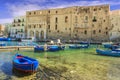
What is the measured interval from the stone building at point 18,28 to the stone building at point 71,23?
284cm

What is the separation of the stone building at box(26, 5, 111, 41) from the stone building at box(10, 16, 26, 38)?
2837mm

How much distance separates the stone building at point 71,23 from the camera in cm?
5041

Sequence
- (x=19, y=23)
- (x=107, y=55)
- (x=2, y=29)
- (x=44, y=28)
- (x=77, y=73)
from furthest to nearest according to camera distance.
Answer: (x=2, y=29) < (x=19, y=23) < (x=44, y=28) < (x=107, y=55) < (x=77, y=73)

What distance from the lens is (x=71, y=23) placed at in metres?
54.4

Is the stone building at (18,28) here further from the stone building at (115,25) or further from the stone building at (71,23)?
the stone building at (115,25)

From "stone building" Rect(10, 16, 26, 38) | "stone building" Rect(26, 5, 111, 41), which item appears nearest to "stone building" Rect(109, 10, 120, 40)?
"stone building" Rect(26, 5, 111, 41)

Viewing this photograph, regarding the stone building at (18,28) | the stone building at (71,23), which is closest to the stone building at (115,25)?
the stone building at (71,23)

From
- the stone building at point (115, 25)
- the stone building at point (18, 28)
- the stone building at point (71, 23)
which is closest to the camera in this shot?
the stone building at point (115, 25)

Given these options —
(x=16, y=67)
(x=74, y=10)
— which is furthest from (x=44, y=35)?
(x=16, y=67)

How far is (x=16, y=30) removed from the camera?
223ft

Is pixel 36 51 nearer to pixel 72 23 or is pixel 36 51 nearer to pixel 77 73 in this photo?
pixel 77 73

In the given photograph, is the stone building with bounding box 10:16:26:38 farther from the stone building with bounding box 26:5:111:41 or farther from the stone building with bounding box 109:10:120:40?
the stone building with bounding box 109:10:120:40

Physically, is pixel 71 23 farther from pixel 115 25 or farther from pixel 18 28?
pixel 18 28

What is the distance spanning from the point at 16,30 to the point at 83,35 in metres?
28.1
